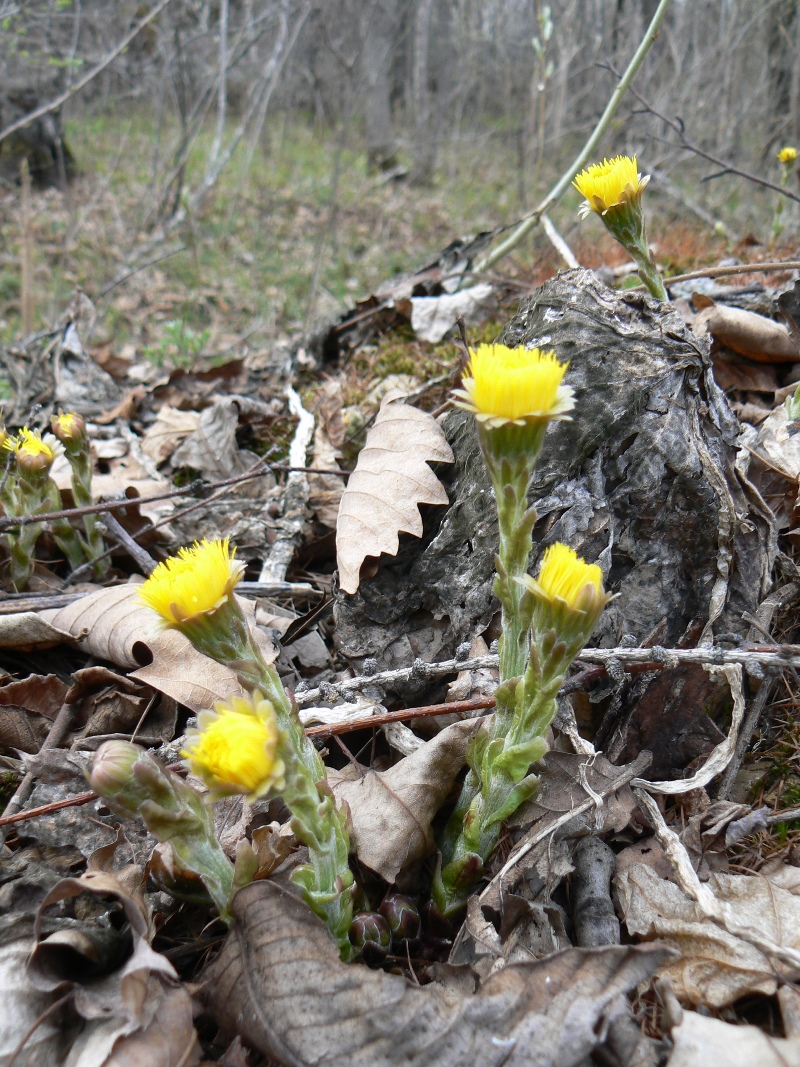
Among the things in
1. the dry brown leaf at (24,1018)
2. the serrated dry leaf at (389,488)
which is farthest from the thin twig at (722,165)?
the dry brown leaf at (24,1018)

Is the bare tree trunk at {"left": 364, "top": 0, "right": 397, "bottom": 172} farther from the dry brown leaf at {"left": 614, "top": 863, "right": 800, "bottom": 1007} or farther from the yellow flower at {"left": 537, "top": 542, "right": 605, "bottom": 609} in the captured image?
the dry brown leaf at {"left": 614, "top": 863, "right": 800, "bottom": 1007}

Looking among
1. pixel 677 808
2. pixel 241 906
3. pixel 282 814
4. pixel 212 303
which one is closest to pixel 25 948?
pixel 241 906

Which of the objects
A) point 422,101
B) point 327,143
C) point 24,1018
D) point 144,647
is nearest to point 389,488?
point 144,647

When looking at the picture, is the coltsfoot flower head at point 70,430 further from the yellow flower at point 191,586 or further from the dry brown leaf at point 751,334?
the dry brown leaf at point 751,334

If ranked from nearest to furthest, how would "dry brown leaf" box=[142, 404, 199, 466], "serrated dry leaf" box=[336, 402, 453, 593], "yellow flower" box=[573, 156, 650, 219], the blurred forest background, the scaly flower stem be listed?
"serrated dry leaf" box=[336, 402, 453, 593], "yellow flower" box=[573, 156, 650, 219], the scaly flower stem, "dry brown leaf" box=[142, 404, 199, 466], the blurred forest background

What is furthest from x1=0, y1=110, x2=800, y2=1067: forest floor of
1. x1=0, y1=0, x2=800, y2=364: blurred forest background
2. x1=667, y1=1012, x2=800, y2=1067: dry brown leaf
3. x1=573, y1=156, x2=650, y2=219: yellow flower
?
x1=0, y1=0, x2=800, y2=364: blurred forest background

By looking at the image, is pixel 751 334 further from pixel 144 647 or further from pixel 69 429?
pixel 69 429

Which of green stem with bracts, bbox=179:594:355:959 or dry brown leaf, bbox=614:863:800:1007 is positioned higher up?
A: green stem with bracts, bbox=179:594:355:959

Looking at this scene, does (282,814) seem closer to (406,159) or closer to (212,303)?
(212,303)
